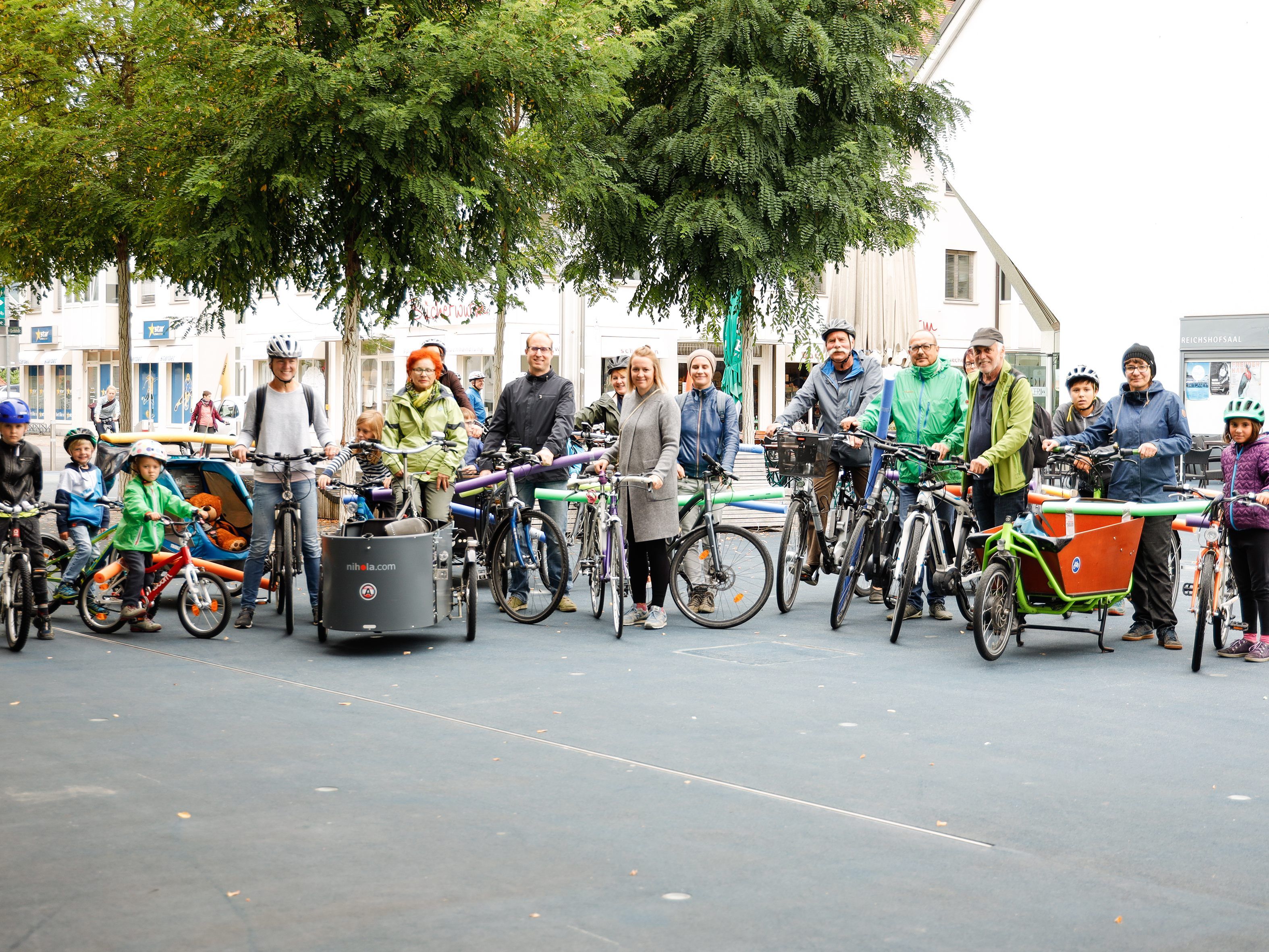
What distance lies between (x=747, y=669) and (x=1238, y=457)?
332 cm

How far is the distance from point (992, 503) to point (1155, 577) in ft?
3.83

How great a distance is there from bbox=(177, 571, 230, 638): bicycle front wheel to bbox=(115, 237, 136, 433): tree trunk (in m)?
9.30

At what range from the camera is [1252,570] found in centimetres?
896

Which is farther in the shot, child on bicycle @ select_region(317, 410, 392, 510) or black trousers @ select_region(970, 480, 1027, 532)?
child on bicycle @ select_region(317, 410, 392, 510)

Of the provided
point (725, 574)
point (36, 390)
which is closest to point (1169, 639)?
point (725, 574)

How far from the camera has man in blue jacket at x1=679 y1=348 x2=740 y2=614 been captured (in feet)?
34.9

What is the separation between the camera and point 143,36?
1431 centimetres

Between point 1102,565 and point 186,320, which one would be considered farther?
point 186,320

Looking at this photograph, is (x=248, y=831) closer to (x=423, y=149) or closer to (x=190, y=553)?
(x=190, y=553)

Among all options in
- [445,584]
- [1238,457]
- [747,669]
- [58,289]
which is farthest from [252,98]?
[58,289]

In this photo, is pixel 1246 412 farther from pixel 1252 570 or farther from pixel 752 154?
pixel 752 154

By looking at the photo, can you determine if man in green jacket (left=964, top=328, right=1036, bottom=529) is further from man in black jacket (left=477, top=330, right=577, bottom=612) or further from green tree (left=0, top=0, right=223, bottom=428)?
green tree (left=0, top=0, right=223, bottom=428)

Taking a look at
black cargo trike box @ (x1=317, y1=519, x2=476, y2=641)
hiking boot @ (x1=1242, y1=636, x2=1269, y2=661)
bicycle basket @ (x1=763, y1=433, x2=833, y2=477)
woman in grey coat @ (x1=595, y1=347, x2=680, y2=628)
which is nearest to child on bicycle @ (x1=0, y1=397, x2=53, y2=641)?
black cargo trike box @ (x1=317, y1=519, x2=476, y2=641)

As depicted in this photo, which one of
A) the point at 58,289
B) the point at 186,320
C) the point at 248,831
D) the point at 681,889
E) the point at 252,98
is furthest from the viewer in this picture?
the point at 58,289
